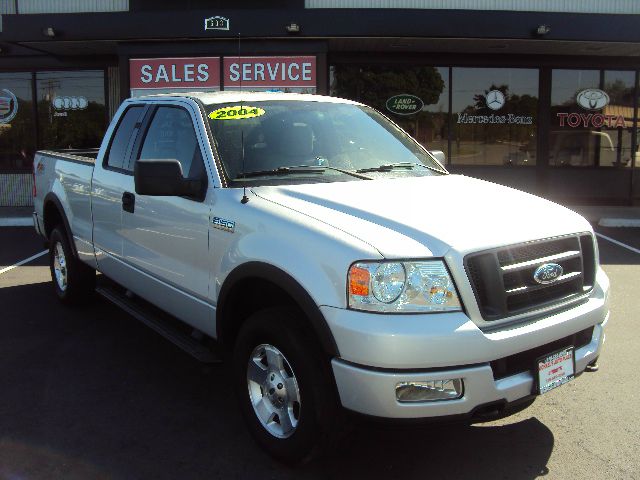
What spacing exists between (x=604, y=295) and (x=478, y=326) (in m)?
1.07

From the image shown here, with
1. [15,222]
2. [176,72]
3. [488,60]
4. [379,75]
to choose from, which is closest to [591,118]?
[488,60]

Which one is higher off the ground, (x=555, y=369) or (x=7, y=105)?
(x=7, y=105)

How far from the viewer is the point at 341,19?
1134 centimetres

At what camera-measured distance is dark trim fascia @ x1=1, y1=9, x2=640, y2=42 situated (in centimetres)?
1120

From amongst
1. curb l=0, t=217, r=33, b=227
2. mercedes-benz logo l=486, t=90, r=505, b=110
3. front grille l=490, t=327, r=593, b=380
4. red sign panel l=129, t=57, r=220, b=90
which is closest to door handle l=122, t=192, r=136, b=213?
front grille l=490, t=327, r=593, b=380

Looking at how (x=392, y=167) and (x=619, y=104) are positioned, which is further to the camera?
(x=619, y=104)

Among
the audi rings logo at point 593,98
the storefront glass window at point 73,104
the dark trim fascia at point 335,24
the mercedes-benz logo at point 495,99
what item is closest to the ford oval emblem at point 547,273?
the dark trim fascia at point 335,24

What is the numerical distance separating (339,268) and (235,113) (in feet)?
5.39

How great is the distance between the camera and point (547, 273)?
119 inches

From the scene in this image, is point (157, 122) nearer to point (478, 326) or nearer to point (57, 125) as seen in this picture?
point (478, 326)

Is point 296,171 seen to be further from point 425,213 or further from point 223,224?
point 425,213

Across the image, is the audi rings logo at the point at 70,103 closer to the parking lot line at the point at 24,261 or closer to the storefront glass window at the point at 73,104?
the storefront glass window at the point at 73,104

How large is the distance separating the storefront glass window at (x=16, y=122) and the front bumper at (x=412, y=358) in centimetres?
1341

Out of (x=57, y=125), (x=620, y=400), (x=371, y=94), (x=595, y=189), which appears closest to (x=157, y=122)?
(x=620, y=400)
